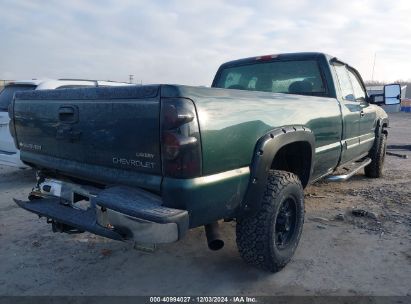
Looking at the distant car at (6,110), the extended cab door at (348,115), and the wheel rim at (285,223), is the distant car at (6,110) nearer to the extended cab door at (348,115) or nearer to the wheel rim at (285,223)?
the extended cab door at (348,115)

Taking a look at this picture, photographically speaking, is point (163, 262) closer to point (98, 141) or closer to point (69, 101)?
point (98, 141)

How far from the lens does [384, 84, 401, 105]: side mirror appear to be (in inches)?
212

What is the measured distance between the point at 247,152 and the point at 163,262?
1.43 m

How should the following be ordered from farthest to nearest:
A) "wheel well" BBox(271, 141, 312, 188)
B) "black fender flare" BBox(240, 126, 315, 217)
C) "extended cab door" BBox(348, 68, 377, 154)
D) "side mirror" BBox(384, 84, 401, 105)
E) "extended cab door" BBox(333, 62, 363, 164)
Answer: "side mirror" BBox(384, 84, 401, 105), "extended cab door" BBox(348, 68, 377, 154), "extended cab door" BBox(333, 62, 363, 164), "wheel well" BBox(271, 141, 312, 188), "black fender flare" BBox(240, 126, 315, 217)

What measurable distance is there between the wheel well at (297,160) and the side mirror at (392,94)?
2.71 meters

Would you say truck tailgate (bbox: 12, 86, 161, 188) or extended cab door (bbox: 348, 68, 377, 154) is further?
extended cab door (bbox: 348, 68, 377, 154)

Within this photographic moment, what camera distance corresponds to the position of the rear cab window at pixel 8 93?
589cm

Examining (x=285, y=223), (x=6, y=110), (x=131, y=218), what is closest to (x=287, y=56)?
(x=285, y=223)

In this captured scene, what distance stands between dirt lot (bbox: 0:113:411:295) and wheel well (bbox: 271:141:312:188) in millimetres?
744

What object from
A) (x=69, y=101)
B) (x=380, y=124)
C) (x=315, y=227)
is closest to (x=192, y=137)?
(x=69, y=101)

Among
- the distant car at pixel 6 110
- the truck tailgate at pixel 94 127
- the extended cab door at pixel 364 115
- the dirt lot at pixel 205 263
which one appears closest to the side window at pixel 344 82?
the extended cab door at pixel 364 115

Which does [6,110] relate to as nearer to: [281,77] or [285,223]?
[281,77]

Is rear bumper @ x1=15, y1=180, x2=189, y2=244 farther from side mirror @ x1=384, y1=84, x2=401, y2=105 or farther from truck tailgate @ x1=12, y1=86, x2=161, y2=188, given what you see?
side mirror @ x1=384, y1=84, x2=401, y2=105

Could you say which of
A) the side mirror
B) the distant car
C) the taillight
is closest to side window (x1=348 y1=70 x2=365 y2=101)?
the side mirror
